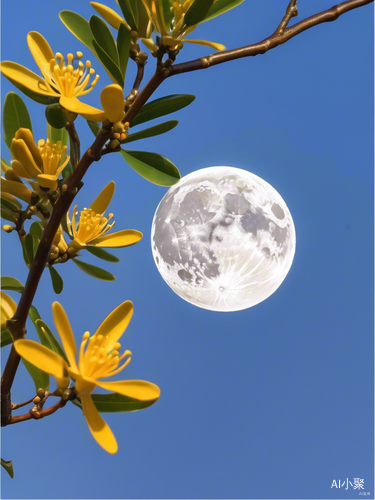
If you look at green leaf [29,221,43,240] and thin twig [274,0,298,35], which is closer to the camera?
thin twig [274,0,298,35]

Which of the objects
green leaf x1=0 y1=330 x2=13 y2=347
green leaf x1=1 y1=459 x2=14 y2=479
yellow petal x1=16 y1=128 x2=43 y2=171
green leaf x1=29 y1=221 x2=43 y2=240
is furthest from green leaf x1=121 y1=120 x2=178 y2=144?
green leaf x1=1 y1=459 x2=14 y2=479

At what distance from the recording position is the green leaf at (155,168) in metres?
1.20

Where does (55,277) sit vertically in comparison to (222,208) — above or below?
below

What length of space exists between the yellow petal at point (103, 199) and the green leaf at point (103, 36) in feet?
1.14

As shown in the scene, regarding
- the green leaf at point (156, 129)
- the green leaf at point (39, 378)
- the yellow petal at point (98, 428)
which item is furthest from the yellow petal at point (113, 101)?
the green leaf at point (39, 378)

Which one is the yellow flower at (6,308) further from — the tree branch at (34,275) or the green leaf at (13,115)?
the green leaf at (13,115)

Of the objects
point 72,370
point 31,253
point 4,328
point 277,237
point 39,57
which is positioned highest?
point 277,237

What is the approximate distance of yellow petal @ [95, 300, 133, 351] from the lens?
967 mm

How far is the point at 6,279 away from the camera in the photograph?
1350 mm

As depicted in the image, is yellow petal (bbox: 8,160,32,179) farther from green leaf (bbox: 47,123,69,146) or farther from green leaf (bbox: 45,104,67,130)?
green leaf (bbox: 47,123,69,146)

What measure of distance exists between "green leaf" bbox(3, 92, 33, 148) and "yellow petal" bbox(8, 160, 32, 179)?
21cm

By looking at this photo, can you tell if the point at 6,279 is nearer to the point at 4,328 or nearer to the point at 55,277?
the point at 55,277

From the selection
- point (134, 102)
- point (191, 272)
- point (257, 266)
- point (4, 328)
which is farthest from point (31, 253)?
point (257, 266)

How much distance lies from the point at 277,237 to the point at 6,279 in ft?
4.39
